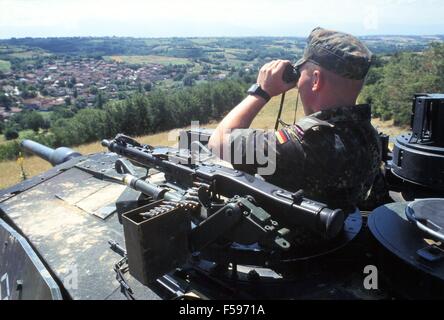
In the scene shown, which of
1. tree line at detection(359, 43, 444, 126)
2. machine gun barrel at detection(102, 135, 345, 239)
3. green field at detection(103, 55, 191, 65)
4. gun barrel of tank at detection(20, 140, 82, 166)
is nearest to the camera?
machine gun barrel at detection(102, 135, 345, 239)

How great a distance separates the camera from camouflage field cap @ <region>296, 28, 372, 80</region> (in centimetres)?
335

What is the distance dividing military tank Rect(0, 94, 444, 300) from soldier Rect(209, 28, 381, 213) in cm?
28

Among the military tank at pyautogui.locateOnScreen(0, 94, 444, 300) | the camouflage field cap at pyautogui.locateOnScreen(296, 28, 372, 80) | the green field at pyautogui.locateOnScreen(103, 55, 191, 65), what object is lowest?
the green field at pyautogui.locateOnScreen(103, 55, 191, 65)

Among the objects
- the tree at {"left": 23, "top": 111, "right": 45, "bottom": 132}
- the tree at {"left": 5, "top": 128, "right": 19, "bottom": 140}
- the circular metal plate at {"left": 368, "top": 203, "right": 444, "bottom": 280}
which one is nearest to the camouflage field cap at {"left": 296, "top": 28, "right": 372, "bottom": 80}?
the circular metal plate at {"left": 368, "top": 203, "right": 444, "bottom": 280}

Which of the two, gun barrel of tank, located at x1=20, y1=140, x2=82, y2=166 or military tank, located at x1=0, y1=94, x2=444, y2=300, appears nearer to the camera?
military tank, located at x1=0, y1=94, x2=444, y2=300

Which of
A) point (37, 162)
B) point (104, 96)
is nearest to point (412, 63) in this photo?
point (37, 162)

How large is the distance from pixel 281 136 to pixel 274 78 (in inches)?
24.9

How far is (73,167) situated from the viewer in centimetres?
675

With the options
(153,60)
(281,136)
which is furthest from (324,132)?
(153,60)

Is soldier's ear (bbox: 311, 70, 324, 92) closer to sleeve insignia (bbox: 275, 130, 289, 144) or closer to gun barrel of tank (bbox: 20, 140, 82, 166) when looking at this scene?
sleeve insignia (bbox: 275, 130, 289, 144)

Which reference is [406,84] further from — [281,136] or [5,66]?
[5,66]

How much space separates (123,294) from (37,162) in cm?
2687

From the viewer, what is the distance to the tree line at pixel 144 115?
156ft
